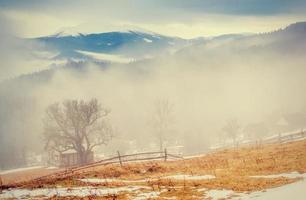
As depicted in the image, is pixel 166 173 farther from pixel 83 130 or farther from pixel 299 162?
pixel 83 130

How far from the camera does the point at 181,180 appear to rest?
105 feet

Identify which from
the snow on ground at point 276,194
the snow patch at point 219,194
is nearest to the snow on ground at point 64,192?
the snow patch at point 219,194

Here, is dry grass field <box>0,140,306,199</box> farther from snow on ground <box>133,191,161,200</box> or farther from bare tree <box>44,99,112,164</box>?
bare tree <box>44,99,112,164</box>

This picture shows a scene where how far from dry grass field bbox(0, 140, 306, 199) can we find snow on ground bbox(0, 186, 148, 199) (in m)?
0.08

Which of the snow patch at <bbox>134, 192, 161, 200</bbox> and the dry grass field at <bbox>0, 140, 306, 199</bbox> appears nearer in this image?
the snow patch at <bbox>134, 192, 161, 200</bbox>

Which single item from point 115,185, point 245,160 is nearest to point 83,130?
point 245,160

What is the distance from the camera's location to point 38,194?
2859 cm

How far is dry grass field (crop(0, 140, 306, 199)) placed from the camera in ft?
84.3

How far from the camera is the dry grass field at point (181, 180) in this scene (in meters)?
25.7

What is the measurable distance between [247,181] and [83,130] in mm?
65120

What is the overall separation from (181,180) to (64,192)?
29.6 ft

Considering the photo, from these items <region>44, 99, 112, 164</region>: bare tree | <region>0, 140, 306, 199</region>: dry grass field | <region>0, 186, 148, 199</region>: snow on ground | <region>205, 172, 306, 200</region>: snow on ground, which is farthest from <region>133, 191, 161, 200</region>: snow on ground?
<region>44, 99, 112, 164</region>: bare tree

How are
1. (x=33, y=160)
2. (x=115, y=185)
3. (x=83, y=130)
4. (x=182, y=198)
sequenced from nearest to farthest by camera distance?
(x=182, y=198), (x=115, y=185), (x=83, y=130), (x=33, y=160)

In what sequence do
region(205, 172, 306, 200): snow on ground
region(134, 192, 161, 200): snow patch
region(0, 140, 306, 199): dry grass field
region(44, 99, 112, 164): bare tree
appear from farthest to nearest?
region(44, 99, 112, 164): bare tree
region(0, 140, 306, 199): dry grass field
region(134, 192, 161, 200): snow patch
region(205, 172, 306, 200): snow on ground
